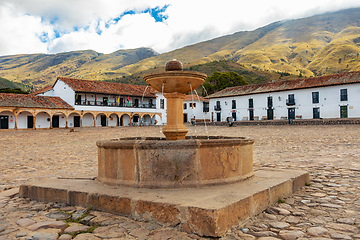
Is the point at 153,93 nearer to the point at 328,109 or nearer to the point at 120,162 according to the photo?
the point at 328,109

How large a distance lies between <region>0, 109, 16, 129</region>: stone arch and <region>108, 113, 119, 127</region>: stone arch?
12393 mm

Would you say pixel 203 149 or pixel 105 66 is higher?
pixel 105 66

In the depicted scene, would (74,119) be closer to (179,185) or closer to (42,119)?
(42,119)

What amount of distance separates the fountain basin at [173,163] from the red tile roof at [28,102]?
29.0 meters

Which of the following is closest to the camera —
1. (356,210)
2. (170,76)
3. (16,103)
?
(356,210)

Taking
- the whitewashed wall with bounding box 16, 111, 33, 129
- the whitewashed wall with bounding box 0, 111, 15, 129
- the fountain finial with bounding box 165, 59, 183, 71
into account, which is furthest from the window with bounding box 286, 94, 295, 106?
the whitewashed wall with bounding box 0, 111, 15, 129

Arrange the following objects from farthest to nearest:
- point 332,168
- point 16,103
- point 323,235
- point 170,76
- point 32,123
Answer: point 32,123 → point 16,103 → point 332,168 → point 170,76 → point 323,235

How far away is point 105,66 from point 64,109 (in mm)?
142790

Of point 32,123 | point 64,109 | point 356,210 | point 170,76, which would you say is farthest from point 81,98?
point 356,210

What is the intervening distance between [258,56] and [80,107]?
4138 inches

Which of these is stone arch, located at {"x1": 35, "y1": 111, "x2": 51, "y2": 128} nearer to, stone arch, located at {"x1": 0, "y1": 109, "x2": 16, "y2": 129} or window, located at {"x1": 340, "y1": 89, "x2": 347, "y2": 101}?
stone arch, located at {"x1": 0, "y1": 109, "x2": 16, "y2": 129}

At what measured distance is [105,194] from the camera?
11.0 feet

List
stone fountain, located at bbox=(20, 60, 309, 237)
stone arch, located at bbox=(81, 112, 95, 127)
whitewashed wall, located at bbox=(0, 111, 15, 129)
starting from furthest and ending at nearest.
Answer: stone arch, located at bbox=(81, 112, 95, 127), whitewashed wall, located at bbox=(0, 111, 15, 129), stone fountain, located at bbox=(20, 60, 309, 237)

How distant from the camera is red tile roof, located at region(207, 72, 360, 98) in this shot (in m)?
30.3
